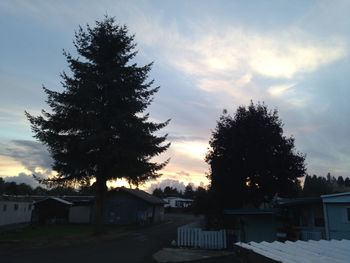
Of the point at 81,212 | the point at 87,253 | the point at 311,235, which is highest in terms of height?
the point at 81,212

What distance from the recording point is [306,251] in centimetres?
439

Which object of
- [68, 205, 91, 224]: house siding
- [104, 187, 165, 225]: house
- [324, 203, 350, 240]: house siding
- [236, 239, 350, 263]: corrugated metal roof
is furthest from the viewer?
[68, 205, 91, 224]: house siding

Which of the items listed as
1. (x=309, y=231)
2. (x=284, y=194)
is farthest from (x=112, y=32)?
(x=309, y=231)

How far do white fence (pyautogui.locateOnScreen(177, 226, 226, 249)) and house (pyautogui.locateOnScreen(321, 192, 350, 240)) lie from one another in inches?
255

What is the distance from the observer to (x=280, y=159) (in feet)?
110

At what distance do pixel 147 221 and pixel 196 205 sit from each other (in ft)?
58.2

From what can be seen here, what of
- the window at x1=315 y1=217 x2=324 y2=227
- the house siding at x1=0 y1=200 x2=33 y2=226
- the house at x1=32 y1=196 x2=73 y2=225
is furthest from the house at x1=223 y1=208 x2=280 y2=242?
the house at x1=32 y1=196 x2=73 y2=225

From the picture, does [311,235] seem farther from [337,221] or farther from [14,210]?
[14,210]

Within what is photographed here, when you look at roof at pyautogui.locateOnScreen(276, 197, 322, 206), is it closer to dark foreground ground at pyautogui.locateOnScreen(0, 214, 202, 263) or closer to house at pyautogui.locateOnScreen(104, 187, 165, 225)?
dark foreground ground at pyautogui.locateOnScreen(0, 214, 202, 263)

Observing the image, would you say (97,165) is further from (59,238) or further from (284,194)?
(284,194)

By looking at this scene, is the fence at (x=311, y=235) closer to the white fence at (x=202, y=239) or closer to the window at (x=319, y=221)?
the window at (x=319, y=221)

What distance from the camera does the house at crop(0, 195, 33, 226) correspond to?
42938 mm

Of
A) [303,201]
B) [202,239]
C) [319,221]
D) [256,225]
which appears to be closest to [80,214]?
[202,239]

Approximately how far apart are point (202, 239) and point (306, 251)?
71.8 feet
